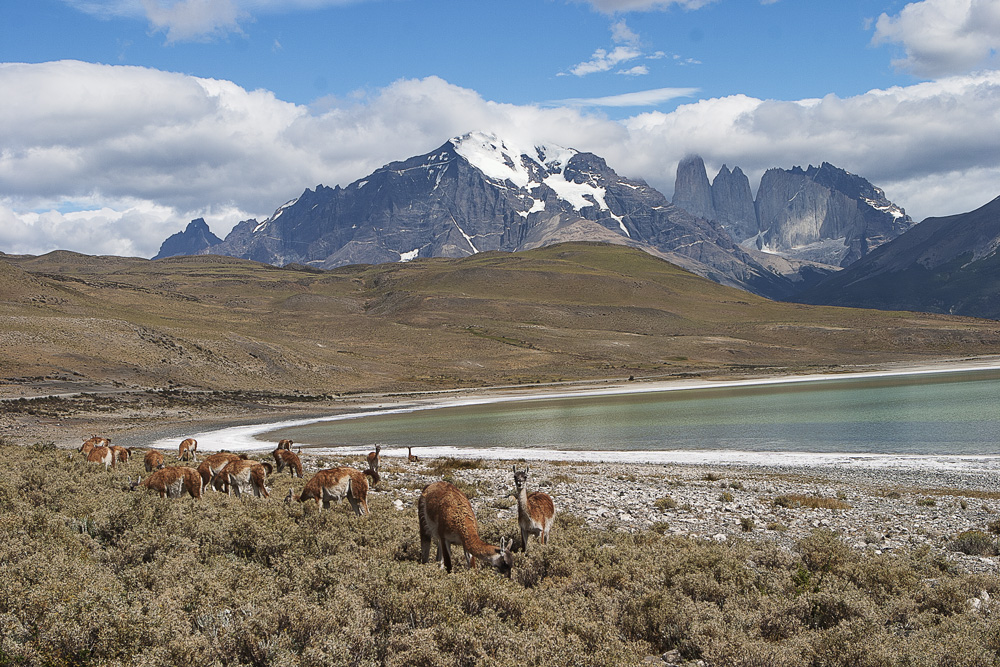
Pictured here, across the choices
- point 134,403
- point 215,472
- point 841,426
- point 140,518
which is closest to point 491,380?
point 134,403

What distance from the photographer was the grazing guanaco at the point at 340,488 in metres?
13.9

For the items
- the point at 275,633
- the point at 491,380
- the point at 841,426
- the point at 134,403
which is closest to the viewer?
the point at 275,633

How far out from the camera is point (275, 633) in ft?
23.4

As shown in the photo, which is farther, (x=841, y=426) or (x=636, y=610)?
(x=841, y=426)

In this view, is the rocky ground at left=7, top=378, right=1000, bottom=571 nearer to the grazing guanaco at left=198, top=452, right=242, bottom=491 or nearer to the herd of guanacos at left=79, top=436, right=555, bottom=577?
the herd of guanacos at left=79, top=436, right=555, bottom=577

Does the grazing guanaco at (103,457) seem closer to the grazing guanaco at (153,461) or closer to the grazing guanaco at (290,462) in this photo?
the grazing guanaco at (153,461)

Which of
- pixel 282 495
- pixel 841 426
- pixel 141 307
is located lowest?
pixel 841 426

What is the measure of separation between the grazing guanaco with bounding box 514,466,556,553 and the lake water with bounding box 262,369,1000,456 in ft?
86.7

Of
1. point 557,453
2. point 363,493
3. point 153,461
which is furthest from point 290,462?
point 557,453

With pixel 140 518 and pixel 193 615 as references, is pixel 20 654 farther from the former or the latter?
pixel 140 518

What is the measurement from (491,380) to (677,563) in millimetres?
94954

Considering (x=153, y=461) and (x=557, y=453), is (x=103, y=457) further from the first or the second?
(x=557, y=453)

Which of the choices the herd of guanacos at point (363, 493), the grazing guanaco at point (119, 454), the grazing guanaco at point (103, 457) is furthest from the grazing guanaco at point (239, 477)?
the grazing guanaco at point (119, 454)

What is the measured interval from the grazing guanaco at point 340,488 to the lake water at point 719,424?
25.4 metres
